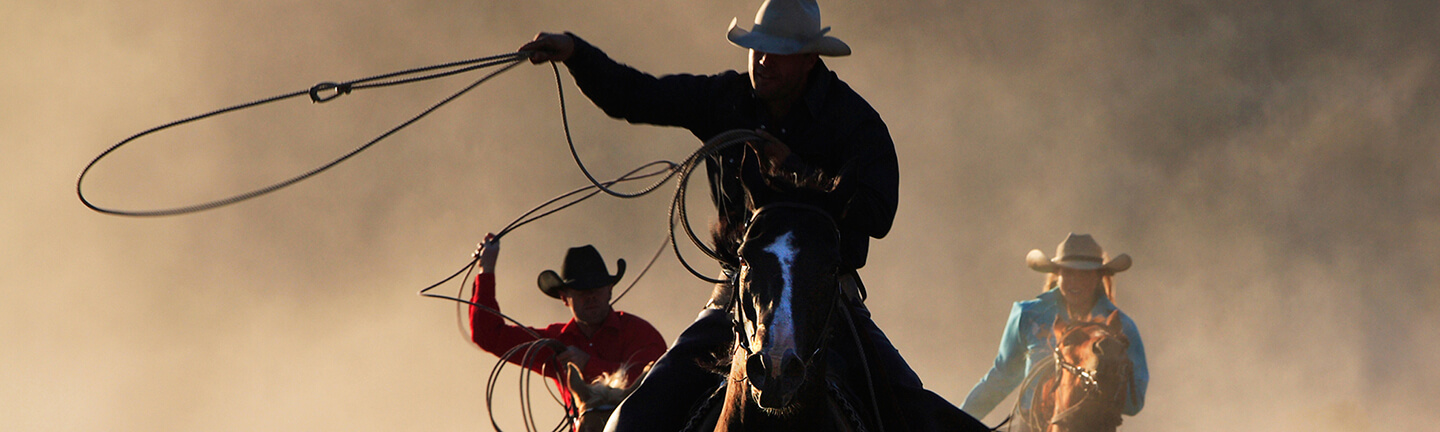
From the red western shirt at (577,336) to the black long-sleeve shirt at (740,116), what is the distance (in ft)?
11.9

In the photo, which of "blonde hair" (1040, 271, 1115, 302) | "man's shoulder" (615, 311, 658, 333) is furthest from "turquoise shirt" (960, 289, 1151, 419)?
→ "man's shoulder" (615, 311, 658, 333)

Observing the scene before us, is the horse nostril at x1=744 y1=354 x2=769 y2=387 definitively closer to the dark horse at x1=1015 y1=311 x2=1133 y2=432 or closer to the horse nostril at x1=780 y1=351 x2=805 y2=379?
the horse nostril at x1=780 y1=351 x2=805 y2=379

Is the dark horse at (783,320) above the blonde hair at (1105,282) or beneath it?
beneath

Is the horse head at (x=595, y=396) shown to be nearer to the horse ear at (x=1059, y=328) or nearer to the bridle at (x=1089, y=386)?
the bridle at (x=1089, y=386)

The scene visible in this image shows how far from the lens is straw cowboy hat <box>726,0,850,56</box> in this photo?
548 centimetres

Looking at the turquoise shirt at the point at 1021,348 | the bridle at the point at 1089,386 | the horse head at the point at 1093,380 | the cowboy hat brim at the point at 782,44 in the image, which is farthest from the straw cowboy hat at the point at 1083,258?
the cowboy hat brim at the point at 782,44

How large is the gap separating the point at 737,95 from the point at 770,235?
1364mm

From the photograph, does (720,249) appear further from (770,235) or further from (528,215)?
(528,215)

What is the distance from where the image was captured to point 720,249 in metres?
4.96

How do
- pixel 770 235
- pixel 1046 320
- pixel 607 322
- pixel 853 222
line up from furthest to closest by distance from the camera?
pixel 1046 320 → pixel 607 322 → pixel 853 222 → pixel 770 235

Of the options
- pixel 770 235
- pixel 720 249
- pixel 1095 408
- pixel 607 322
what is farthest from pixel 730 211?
pixel 1095 408

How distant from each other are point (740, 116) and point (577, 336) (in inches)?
194

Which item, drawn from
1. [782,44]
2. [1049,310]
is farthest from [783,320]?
[1049,310]

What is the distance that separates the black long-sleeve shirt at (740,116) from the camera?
5.36 metres
